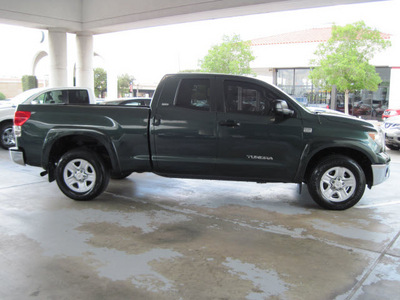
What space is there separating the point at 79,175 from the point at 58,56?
14972mm

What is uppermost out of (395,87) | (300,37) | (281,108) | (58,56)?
(300,37)

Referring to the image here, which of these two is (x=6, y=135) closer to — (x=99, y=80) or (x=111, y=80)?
(x=111, y=80)

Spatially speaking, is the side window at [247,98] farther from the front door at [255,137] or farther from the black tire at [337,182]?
the black tire at [337,182]

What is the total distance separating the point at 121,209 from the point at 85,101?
6.59 meters

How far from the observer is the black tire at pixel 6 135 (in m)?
12.2

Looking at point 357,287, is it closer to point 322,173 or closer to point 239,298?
point 239,298

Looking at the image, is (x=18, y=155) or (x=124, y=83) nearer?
(x=18, y=155)

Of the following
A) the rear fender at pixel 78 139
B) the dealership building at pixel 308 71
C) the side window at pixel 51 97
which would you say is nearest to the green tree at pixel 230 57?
the dealership building at pixel 308 71

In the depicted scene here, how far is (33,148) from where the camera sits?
6387mm

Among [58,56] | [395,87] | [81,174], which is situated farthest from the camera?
[395,87]

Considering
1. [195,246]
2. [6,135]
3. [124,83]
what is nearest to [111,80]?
[124,83]

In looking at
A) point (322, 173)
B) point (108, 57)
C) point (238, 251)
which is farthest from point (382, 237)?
point (108, 57)

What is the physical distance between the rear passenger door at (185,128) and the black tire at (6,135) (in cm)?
814

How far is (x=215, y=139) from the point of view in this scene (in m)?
5.98
